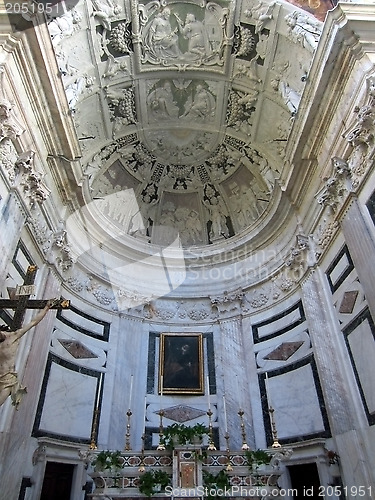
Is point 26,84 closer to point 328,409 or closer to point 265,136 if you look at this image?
point 265,136

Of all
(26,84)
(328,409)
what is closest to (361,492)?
(328,409)

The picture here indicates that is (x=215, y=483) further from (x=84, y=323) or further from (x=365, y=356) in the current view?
(x=84, y=323)

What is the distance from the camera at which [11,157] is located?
7.26m

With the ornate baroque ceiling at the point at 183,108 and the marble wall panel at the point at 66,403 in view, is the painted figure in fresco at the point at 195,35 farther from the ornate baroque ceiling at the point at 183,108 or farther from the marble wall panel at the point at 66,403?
the marble wall panel at the point at 66,403

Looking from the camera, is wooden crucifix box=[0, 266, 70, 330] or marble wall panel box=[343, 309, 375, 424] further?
marble wall panel box=[343, 309, 375, 424]

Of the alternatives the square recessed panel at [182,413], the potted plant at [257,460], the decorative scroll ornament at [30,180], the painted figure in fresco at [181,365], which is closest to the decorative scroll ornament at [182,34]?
the decorative scroll ornament at [30,180]

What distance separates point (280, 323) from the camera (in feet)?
32.2

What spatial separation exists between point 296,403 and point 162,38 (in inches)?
394

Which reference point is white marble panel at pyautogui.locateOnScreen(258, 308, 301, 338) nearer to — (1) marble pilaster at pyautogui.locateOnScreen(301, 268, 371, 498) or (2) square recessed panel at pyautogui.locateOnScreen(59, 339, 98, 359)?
(1) marble pilaster at pyautogui.locateOnScreen(301, 268, 371, 498)

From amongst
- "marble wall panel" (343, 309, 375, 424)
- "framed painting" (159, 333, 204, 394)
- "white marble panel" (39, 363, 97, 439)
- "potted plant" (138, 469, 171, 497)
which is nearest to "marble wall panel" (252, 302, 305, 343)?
"framed painting" (159, 333, 204, 394)

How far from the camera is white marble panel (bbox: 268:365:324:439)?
314 inches

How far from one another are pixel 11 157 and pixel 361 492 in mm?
8409

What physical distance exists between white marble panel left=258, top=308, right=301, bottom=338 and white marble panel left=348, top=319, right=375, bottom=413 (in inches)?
84.3

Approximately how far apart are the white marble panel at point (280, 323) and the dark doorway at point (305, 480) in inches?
122
